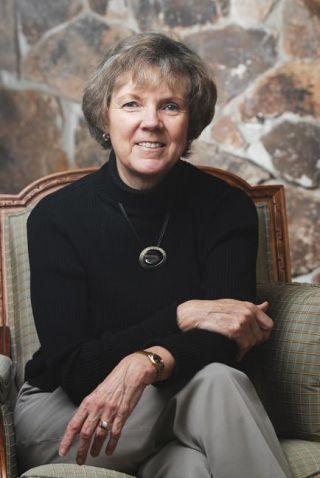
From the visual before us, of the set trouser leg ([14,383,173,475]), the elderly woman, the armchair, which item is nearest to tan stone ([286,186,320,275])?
the armchair

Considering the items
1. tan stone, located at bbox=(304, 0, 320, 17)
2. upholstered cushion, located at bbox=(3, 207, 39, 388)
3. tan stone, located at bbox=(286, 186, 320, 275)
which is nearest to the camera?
upholstered cushion, located at bbox=(3, 207, 39, 388)

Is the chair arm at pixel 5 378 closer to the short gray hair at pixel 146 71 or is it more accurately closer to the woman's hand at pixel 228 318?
the woman's hand at pixel 228 318

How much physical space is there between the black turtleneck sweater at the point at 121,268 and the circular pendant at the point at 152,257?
0.4 inches

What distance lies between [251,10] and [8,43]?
94 cm

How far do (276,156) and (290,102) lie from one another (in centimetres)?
21

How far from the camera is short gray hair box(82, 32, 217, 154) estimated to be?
79.6 inches

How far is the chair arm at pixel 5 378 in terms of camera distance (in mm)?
1750

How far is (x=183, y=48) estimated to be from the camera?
2094 mm

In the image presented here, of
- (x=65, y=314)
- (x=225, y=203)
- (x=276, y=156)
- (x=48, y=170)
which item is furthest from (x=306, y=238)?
(x=65, y=314)

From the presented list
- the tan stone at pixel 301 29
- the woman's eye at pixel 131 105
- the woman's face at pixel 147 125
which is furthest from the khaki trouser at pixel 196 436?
the tan stone at pixel 301 29

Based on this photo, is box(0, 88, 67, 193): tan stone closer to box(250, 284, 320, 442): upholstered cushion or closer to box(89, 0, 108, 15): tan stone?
box(89, 0, 108, 15): tan stone

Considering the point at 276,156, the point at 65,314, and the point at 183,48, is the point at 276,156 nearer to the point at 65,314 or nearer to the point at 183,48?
the point at 183,48

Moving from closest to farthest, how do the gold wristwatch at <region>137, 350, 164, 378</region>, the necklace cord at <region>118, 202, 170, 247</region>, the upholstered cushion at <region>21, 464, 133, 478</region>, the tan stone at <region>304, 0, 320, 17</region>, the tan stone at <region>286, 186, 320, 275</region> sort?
the upholstered cushion at <region>21, 464, 133, 478</region> < the gold wristwatch at <region>137, 350, 164, 378</region> < the necklace cord at <region>118, 202, 170, 247</region> < the tan stone at <region>304, 0, 320, 17</region> < the tan stone at <region>286, 186, 320, 275</region>

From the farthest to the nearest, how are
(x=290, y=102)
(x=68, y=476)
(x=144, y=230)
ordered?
(x=290, y=102), (x=144, y=230), (x=68, y=476)
